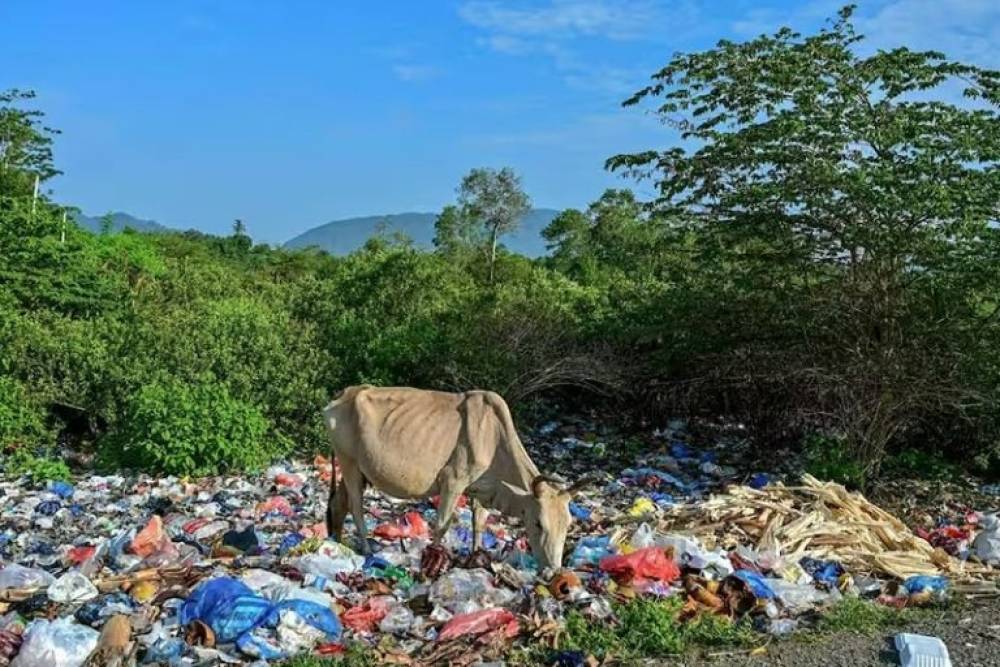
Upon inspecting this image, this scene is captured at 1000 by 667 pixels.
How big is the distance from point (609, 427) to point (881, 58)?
227 inches

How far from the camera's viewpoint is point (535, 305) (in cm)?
1458

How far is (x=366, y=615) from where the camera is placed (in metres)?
5.93

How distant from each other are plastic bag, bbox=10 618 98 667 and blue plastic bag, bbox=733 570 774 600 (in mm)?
3798

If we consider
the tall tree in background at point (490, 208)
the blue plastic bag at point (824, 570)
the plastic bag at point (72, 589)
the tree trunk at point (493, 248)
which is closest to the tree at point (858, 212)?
the blue plastic bag at point (824, 570)

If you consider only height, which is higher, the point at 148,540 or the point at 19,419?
the point at 19,419

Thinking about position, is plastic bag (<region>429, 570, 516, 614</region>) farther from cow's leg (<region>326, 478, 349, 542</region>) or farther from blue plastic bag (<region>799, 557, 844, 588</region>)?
blue plastic bag (<region>799, 557, 844, 588</region>)

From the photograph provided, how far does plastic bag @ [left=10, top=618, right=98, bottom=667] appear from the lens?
205 inches

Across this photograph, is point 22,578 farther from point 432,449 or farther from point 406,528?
point 406,528

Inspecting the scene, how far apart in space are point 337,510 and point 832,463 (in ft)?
19.7

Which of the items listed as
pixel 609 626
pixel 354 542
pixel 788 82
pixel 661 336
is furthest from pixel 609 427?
pixel 609 626

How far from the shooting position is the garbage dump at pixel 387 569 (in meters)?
5.55

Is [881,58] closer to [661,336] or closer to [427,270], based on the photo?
[661,336]

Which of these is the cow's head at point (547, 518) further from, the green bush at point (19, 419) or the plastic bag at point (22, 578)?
the green bush at point (19, 419)

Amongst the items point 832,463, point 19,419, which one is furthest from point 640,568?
point 19,419
